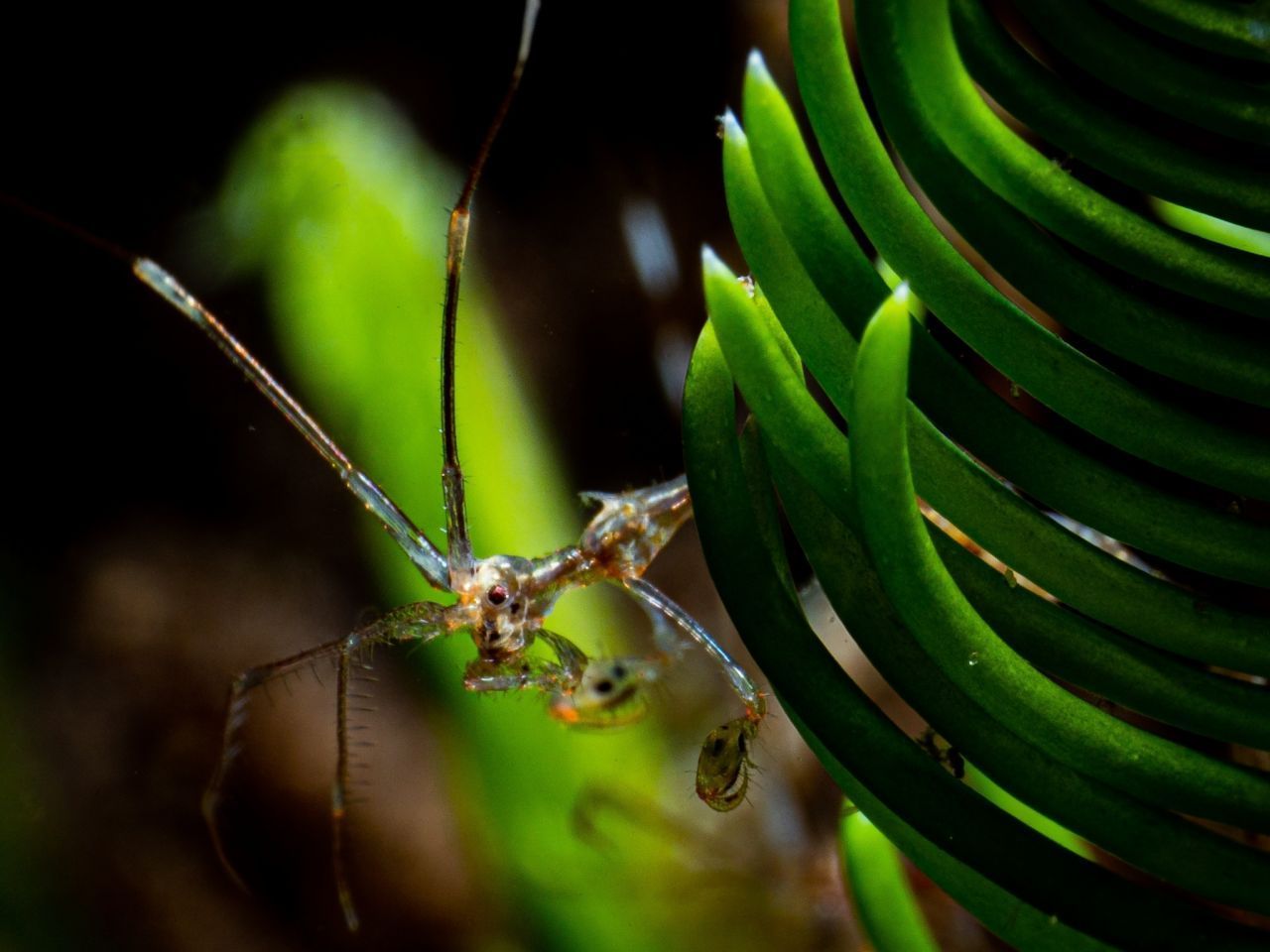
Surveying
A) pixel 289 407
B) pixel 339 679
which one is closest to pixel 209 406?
pixel 289 407

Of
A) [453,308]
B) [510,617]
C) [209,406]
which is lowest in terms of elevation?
[510,617]

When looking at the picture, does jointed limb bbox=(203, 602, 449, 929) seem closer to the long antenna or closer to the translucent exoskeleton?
the translucent exoskeleton

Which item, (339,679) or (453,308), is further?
(339,679)

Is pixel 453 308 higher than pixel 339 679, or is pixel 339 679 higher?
pixel 453 308

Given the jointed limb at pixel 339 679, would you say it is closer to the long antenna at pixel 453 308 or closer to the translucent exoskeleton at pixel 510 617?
the translucent exoskeleton at pixel 510 617

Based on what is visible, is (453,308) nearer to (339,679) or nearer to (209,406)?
(209,406)

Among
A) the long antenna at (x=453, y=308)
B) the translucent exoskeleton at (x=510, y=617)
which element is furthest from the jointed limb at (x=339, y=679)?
the long antenna at (x=453, y=308)

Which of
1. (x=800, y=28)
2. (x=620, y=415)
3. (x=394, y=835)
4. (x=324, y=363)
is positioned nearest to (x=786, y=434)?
(x=800, y=28)

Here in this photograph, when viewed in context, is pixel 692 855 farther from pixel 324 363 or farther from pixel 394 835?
pixel 324 363

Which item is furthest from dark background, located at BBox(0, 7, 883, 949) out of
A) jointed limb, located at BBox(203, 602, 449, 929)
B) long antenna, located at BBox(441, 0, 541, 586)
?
long antenna, located at BBox(441, 0, 541, 586)
